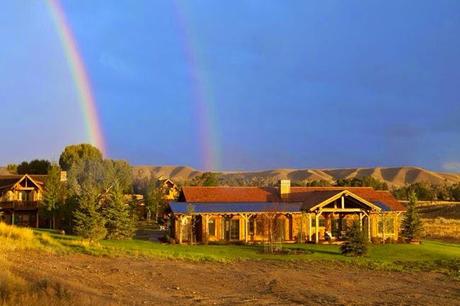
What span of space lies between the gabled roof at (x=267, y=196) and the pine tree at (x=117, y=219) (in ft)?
19.5

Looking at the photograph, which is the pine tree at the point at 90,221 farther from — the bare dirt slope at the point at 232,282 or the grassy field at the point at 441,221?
the grassy field at the point at 441,221

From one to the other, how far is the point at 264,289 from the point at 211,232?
22283 mm

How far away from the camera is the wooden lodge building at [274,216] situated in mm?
42688

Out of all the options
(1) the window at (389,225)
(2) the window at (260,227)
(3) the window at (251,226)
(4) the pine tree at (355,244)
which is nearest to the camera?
(4) the pine tree at (355,244)

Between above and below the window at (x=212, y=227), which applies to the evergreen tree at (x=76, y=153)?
above

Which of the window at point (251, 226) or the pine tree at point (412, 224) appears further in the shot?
the pine tree at point (412, 224)

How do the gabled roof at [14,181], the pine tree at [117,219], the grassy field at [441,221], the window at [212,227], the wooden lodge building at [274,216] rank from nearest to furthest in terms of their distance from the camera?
the pine tree at [117,219] → the wooden lodge building at [274,216] → the window at [212,227] → the grassy field at [441,221] → the gabled roof at [14,181]

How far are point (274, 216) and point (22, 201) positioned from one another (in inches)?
1259

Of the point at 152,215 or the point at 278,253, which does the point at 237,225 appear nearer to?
the point at 278,253

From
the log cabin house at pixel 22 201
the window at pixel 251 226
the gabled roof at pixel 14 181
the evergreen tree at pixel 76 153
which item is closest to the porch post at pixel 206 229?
the window at pixel 251 226

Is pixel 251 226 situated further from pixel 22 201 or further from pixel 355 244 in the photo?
pixel 22 201

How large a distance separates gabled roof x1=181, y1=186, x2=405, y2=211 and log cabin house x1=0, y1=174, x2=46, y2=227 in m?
22.0

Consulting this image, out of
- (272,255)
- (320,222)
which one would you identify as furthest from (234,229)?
(272,255)

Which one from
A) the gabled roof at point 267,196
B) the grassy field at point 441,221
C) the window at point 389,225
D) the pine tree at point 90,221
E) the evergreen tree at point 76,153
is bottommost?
the grassy field at point 441,221
